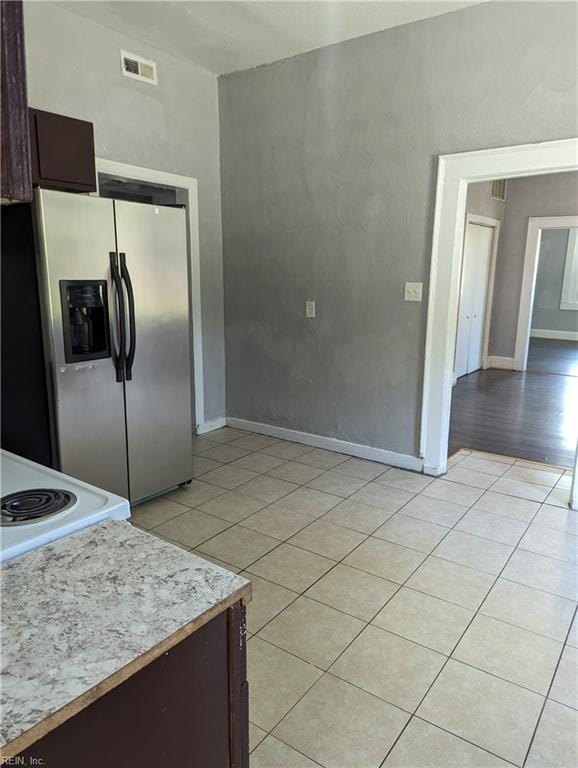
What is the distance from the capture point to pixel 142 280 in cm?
305

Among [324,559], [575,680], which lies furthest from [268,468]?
[575,680]

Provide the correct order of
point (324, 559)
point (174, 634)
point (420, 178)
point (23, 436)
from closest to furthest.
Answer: point (174, 634)
point (324, 559)
point (23, 436)
point (420, 178)

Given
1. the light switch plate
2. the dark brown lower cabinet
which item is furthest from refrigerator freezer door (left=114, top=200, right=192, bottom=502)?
the dark brown lower cabinet

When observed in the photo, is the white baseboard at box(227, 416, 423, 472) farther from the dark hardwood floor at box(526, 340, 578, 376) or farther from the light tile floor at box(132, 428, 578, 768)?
the dark hardwood floor at box(526, 340, 578, 376)

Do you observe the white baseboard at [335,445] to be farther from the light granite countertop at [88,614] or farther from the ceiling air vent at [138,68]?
the light granite countertop at [88,614]

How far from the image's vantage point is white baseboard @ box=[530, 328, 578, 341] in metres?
11.0

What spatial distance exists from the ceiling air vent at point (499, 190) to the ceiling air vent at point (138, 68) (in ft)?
15.5

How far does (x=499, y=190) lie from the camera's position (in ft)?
23.0

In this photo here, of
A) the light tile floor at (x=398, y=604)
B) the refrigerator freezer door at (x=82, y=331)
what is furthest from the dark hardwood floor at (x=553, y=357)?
the refrigerator freezer door at (x=82, y=331)

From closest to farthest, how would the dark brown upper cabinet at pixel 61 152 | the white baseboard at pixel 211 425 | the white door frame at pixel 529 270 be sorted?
the dark brown upper cabinet at pixel 61 152, the white baseboard at pixel 211 425, the white door frame at pixel 529 270

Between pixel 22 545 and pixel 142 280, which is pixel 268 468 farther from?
pixel 22 545

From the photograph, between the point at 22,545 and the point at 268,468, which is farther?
the point at 268,468

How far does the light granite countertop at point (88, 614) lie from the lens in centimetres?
75

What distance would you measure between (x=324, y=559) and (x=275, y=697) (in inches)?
36.4
